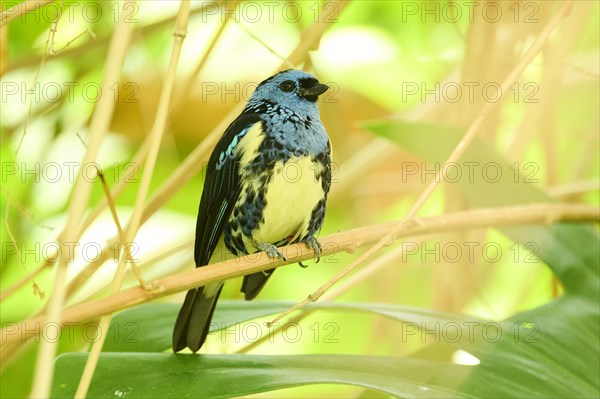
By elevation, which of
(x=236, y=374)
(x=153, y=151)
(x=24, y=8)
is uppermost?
(x=24, y=8)

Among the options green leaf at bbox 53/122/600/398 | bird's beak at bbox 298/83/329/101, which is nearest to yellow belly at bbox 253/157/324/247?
bird's beak at bbox 298/83/329/101

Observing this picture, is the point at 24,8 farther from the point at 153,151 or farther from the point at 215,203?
the point at 215,203

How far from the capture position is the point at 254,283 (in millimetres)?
Answer: 2297

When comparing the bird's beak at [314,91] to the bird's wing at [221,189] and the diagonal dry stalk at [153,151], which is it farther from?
the diagonal dry stalk at [153,151]

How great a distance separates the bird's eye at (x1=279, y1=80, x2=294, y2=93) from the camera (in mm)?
2389

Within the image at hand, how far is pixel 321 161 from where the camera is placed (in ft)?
7.48

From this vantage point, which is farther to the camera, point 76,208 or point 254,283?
point 254,283

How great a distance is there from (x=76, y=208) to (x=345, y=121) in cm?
233

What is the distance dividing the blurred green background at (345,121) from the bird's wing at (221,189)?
0.63 feet

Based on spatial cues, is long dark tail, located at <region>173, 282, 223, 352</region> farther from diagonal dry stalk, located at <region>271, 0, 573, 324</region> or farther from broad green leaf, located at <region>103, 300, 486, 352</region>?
diagonal dry stalk, located at <region>271, 0, 573, 324</region>

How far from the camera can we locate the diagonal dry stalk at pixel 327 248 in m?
1.41

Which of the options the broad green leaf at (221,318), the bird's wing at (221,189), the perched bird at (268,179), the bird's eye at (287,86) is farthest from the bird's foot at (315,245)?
the bird's eye at (287,86)

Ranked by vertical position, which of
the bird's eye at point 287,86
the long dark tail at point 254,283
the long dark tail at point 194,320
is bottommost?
the long dark tail at point 194,320

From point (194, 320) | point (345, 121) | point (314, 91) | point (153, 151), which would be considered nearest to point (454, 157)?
point (153, 151)
